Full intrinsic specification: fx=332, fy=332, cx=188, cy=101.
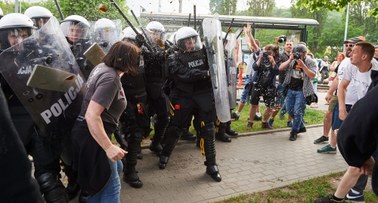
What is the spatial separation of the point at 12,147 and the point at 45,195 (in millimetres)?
2020

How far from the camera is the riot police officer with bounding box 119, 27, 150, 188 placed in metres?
3.96

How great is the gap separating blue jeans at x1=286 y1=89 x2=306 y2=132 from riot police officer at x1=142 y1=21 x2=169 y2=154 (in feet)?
8.47

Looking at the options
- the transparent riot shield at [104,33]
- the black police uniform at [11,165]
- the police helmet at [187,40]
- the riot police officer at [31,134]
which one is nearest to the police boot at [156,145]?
the police helmet at [187,40]

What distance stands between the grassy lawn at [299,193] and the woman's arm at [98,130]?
5.65ft

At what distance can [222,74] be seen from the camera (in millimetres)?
4434

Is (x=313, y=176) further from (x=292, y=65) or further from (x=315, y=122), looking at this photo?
(x=315, y=122)

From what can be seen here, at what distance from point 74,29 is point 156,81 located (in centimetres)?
125

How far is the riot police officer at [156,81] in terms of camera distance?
172 inches

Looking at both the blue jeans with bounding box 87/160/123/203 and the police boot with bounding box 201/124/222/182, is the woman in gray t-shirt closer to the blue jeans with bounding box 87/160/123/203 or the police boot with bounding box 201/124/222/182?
the blue jeans with bounding box 87/160/123/203

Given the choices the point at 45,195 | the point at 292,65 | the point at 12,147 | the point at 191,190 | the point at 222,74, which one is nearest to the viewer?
the point at 12,147

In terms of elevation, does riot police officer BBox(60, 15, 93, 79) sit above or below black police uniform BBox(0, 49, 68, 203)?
above

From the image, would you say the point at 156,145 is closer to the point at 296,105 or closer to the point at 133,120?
the point at 133,120

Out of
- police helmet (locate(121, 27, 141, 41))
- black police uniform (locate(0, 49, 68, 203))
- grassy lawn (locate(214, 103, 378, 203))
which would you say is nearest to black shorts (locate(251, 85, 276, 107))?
grassy lawn (locate(214, 103, 378, 203))

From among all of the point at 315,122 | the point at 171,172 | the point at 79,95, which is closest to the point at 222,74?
the point at 171,172
